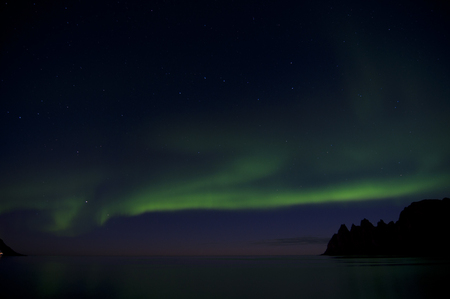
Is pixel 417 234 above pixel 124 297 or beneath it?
beneath

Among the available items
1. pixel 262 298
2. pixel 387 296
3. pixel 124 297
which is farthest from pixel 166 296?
pixel 387 296

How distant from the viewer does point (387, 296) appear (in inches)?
805

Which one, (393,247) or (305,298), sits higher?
(305,298)

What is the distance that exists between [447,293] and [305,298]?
934 cm

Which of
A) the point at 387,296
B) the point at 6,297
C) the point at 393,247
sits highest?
the point at 6,297

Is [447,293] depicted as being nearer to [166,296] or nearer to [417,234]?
[166,296]

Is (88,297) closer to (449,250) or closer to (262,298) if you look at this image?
(262,298)

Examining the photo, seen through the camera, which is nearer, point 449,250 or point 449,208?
point 449,250

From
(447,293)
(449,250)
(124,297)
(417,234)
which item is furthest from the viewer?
(417,234)

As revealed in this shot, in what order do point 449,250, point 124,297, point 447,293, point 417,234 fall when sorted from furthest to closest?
point 417,234
point 449,250
point 124,297
point 447,293

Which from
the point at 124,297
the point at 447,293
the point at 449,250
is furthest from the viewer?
the point at 449,250

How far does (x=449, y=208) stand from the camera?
644 feet

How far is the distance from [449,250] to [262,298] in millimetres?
202775

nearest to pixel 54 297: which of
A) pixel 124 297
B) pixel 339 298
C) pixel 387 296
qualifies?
pixel 124 297
